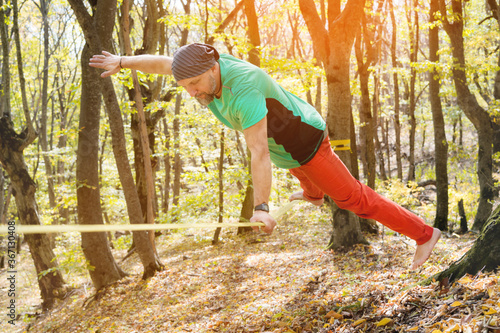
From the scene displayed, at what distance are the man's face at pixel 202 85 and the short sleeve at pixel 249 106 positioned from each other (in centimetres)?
25

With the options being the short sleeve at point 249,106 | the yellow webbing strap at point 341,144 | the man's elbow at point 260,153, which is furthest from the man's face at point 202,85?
the yellow webbing strap at point 341,144

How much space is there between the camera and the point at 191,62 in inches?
105

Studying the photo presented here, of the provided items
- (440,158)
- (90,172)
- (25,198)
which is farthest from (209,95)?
(25,198)

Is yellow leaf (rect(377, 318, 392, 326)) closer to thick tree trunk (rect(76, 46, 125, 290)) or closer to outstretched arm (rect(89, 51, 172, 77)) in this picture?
outstretched arm (rect(89, 51, 172, 77))

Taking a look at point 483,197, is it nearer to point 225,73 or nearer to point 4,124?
point 225,73

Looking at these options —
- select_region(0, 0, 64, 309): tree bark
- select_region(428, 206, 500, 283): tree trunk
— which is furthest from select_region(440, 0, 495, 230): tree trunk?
select_region(0, 0, 64, 309): tree bark

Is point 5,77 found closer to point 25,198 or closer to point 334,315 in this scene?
point 25,198

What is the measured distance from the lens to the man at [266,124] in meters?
2.59

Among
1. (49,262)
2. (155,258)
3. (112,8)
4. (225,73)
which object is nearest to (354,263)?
(225,73)

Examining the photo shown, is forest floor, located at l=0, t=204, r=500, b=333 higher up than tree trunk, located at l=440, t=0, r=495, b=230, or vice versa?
tree trunk, located at l=440, t=0, r=495, b=230

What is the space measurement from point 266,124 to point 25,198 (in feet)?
27.0

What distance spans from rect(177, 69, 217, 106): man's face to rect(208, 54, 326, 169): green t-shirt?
0.08 m

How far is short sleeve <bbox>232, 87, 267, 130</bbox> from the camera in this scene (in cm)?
254

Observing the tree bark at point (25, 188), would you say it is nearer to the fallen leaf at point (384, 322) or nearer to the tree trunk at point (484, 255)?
the fallen leaf at point (384, 322)
